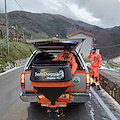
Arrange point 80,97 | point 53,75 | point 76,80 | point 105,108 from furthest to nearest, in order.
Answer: point 105,108 → point 76,80 → point 80,97 → point 53,75

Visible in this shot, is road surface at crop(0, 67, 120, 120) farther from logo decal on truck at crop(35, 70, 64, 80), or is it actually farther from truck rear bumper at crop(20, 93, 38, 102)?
logo decal on truck at crop(35, 70, 64, 80)

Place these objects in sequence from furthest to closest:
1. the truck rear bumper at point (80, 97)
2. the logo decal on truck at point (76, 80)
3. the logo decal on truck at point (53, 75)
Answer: the logo decal on truck at point (76, 80) < the truck rear bumper at point (80, 97) < the logo decal on truck at point (53, 75)

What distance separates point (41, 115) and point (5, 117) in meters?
0.91

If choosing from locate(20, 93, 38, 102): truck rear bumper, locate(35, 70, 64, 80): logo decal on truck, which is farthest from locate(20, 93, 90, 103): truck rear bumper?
locate(35, 70, 64, 80): logo decal on truck

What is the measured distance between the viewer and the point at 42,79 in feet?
7.41

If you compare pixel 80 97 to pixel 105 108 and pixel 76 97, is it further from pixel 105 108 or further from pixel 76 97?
pixel 105 108

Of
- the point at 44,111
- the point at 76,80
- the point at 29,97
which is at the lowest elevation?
the point at 44,111

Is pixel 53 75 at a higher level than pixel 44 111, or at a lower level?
higher

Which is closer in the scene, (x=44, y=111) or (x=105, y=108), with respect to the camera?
(x=44, y=111)

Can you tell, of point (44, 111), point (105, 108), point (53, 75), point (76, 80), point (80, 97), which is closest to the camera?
point (53, 75)

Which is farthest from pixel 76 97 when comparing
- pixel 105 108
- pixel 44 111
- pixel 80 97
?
pixel 105 108

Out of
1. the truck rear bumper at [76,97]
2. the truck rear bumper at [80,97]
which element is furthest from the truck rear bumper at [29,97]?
the truck rear bumper at [80,97]

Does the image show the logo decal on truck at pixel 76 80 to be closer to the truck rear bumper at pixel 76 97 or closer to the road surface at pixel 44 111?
the truck rear bumper at pixel 76 97

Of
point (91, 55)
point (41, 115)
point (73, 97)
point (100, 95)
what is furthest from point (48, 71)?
point (91, 55)
